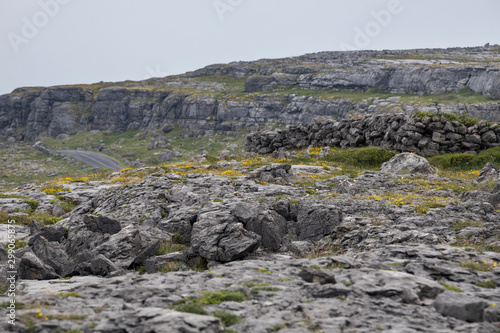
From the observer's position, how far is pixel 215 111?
4690 inches

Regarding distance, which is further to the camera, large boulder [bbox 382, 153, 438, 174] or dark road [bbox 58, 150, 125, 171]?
dark road [bbox 58, 150, 125, 171]

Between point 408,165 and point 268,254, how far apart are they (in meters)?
17.6

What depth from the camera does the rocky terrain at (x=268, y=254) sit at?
783 cm

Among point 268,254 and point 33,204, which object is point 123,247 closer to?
point 268,254

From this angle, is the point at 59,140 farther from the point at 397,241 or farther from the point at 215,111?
the point at 397,241

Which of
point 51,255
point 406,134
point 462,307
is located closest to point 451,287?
point 462,307

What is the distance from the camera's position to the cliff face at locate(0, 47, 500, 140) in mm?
93500

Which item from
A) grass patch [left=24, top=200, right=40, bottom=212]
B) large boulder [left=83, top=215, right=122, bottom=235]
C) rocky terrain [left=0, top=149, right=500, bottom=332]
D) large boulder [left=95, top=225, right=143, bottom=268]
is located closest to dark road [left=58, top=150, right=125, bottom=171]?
grass patch [left=24, top=200, right=40, bottom=212]

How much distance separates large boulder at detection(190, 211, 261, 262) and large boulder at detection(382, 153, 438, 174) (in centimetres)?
1686

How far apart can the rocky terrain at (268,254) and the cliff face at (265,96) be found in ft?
236

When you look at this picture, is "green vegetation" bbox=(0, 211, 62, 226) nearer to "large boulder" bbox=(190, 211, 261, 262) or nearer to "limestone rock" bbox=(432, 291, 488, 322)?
"large boulder" bbox=(190, 211, 261, 262)

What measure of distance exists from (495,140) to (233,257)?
29.2 meters

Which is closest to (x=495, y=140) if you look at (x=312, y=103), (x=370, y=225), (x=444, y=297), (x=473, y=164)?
(x=473, y=164)

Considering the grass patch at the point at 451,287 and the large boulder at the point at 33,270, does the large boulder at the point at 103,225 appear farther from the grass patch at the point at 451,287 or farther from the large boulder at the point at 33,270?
the grass patch at the point at 451,287
